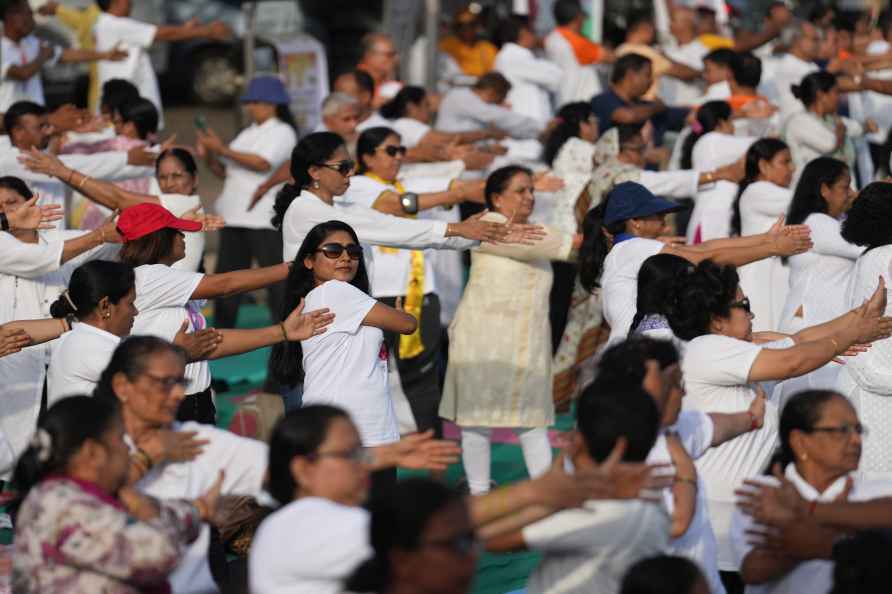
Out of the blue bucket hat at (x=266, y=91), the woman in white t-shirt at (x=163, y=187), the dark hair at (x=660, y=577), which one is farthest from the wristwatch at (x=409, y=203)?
the dark hair at (x=660, y=577)

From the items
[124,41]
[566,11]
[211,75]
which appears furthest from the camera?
[211,75]

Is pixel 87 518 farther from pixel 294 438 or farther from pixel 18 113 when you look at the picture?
pixel 18 113

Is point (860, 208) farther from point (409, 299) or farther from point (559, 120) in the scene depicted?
point (559, 120)

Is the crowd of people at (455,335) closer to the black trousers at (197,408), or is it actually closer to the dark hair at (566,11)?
the black trousers at (197,408)

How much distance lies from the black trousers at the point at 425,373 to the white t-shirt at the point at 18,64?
378 cm

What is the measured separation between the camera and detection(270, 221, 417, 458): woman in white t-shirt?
5609 millimetres

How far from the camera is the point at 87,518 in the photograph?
11.9 feet

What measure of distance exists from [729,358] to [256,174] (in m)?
5.27

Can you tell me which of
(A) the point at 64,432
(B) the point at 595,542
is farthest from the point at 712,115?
(A) the point at 64,432

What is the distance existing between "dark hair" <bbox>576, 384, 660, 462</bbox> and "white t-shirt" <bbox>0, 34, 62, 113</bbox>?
7313 millimetres

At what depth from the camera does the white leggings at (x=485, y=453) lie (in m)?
7.25

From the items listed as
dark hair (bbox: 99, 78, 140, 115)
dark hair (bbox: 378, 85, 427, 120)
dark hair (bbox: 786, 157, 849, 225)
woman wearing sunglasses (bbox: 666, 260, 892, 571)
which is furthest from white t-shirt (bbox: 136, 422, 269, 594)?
dark hair (bbox: 378, 85, 427, 120)

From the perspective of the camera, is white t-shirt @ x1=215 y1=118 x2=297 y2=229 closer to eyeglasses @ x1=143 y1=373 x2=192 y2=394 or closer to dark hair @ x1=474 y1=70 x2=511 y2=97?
dark hair @ x1=474 y1=70 x2=511 y2=97

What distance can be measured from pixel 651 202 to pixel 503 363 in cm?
123
